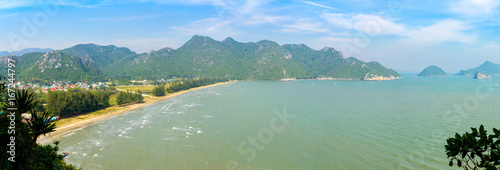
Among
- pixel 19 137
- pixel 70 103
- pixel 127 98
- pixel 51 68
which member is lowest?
pixel 127 98

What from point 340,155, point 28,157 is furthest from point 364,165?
point 28,157

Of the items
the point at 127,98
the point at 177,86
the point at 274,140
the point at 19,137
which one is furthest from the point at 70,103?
the point at 177,86

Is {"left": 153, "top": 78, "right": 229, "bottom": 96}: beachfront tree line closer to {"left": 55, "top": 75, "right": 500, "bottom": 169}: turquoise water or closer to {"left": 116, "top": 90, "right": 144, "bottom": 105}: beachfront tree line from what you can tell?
{"left": 116, "top": 90, "right": 144, "bottom": 105}: beachfront tree line

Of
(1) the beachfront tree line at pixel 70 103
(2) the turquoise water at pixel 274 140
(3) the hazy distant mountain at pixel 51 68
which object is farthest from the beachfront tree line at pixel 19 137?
(3) the hazy distant mountain at pixel 51 68

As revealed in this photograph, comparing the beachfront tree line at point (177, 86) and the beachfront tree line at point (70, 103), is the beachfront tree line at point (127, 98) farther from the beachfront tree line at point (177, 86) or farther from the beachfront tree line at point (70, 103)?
the beachfront tree line at point (177, 86)

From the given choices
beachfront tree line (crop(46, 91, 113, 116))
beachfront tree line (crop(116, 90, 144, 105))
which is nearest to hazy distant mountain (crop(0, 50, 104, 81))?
beachfront tree line (crop(116, 90, 144, 105))

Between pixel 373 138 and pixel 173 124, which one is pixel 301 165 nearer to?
pixel 373 138

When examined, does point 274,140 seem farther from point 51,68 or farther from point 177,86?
point 51,68

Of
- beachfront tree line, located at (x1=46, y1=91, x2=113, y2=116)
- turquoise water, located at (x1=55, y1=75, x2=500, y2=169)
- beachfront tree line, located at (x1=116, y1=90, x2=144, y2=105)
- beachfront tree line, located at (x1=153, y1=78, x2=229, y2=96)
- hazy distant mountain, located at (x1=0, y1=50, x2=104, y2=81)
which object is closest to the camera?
turquoise water, located at (x1=55, y1=75, x2=500, y2=169)
